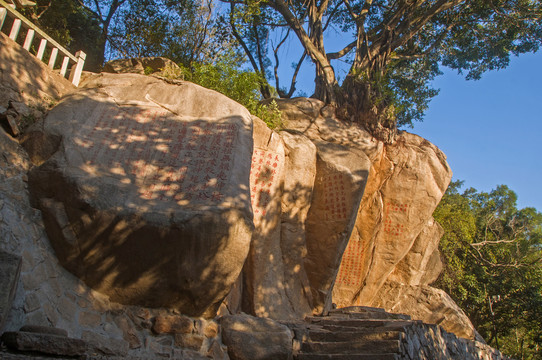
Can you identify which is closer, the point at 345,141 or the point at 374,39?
the point at 345,141

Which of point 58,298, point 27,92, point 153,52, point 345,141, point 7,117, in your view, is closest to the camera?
point 58,298

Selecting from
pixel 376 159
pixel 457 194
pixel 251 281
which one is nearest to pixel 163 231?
pixel 251 281

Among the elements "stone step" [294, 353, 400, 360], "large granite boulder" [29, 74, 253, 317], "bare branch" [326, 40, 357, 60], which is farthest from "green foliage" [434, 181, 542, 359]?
"large granite boulder" [29, 74, 253, 317]

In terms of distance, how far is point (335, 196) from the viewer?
28.2ft

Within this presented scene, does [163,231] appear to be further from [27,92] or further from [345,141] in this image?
[345,141]

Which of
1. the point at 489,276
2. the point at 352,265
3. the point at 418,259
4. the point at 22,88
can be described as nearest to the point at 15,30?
the point at 22,88

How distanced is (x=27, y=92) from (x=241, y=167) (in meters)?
3.26

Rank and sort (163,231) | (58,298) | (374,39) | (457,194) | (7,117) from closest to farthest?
(58,298), (163,231), (7,117), (374,39), (457,194)

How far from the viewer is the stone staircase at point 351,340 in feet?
16.6

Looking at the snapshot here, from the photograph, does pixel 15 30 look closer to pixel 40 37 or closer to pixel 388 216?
pixel 40 37

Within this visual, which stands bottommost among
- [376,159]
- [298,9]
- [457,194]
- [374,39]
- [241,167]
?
[241,167]

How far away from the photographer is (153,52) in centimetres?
1121

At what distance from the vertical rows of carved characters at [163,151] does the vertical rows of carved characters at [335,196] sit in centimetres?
282

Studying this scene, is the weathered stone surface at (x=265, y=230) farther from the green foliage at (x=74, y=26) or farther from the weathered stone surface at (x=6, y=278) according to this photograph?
the green foliage at (x=74, y=26)
